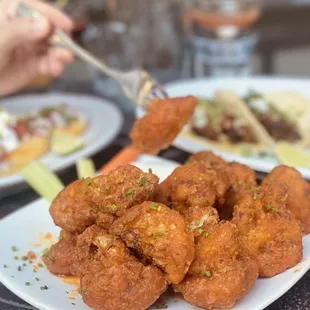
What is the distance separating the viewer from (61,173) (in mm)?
1993

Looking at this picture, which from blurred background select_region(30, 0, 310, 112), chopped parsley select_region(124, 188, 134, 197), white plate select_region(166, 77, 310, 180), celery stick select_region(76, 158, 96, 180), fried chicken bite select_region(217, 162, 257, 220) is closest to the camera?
chopped parsley select_region(124, 188, 134, 197)

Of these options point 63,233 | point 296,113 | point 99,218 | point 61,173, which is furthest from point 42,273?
point 296,113

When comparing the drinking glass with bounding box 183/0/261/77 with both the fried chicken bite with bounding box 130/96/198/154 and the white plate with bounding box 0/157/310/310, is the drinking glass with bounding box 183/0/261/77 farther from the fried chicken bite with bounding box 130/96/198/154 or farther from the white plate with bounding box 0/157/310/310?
the white plate with bounding box 0/157/310/310

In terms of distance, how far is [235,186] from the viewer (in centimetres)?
136

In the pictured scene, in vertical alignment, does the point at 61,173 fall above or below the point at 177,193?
below

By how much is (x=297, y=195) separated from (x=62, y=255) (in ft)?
1.81

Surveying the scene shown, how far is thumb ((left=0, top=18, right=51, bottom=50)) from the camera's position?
204 centimetres

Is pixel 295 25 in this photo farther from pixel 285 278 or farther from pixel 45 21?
pixel 285 278

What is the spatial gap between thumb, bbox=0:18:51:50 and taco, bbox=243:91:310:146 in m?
0.95

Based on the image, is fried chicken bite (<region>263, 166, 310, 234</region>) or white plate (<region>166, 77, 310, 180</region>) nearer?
fried chicken bite (<region>263, 166, 310, 234</region>)

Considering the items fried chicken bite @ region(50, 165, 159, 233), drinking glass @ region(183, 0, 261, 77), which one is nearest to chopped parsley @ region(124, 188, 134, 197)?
fried chicken bite @ region(50, 165, 159, 233)

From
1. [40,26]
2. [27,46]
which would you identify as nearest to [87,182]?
[40,26]

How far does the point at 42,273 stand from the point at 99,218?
20 centimetres

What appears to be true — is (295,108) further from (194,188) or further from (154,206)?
(154,206)
